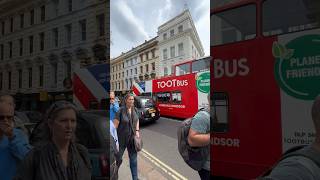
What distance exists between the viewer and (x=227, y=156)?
8.80 ft

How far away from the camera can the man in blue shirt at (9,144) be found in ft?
4.41

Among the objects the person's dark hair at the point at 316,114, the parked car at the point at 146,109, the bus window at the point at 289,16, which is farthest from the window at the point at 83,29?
the bus window at the point at 289,16

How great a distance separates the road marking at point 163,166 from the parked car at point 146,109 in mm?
85

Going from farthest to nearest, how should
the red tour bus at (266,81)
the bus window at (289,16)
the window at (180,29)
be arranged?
the red tour bus at (266,81) → the bus window at (289,16) → the window at (180,29)

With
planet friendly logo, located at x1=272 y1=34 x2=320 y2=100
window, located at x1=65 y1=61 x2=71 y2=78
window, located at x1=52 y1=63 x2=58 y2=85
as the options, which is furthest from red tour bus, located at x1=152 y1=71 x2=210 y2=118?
planet friendly logo, located at x1=272 y1=34 x2=320 y2=100

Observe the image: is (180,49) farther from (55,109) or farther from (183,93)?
(55,109)

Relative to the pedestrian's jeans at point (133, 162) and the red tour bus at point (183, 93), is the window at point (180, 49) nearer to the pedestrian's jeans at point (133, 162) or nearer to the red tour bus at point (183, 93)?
the red tour bus at point (183, 93)

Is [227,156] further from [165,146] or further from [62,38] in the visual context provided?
[165,146]

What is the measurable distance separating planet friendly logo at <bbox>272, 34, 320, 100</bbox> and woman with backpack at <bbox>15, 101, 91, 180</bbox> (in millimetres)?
1471

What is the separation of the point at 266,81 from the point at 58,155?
180 centimetres

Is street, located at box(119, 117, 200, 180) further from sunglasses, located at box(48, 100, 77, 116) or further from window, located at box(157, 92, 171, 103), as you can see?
sunglasses, located at box(48, 100, 77, 116)

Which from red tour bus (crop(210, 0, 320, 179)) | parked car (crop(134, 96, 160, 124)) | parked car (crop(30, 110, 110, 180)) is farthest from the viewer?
red tour bus (crop(210, 0, 320, 179))

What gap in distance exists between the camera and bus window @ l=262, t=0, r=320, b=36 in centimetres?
207

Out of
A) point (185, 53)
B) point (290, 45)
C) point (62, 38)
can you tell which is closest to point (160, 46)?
point (185, 53)
